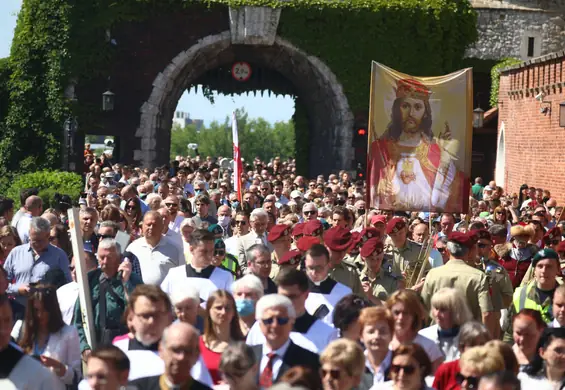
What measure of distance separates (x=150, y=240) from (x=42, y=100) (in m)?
22.6

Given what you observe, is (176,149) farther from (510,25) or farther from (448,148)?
(448,148)

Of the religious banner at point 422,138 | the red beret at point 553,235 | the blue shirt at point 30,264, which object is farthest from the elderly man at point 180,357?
the religious banner at point 422,138

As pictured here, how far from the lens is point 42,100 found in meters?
32.6

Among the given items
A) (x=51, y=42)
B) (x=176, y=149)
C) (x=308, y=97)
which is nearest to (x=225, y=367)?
(x=51, y=42)

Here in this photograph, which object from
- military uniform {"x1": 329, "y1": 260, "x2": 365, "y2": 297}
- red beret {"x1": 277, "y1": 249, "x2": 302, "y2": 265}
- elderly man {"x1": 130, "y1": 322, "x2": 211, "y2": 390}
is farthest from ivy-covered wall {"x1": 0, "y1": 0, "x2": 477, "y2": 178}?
elderly man {"x1": 130, "y1": 322, "x2": 211, "y2": 390}

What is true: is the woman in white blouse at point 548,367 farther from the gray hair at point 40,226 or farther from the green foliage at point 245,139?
the green foliage at point 245,139

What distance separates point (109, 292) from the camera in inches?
349

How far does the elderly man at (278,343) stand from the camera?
6973 millimetres

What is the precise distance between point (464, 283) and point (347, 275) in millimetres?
974

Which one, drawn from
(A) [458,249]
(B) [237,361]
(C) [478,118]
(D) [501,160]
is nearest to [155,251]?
(A) [458,249]

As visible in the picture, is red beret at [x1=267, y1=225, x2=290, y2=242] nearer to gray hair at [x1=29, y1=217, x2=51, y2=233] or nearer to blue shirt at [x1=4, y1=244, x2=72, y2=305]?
blue shirt at [x1=4, y1=244, x2=72, y2=305]

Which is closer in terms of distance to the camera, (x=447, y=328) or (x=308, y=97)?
(x=447, y=328)

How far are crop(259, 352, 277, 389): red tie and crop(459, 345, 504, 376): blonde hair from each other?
44.3 inches

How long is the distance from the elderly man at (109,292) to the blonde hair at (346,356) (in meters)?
2.78
